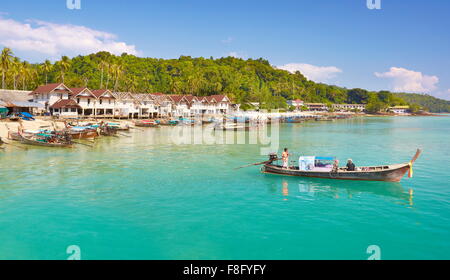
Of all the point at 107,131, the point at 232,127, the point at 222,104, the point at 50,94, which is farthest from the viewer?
the point at 222,104

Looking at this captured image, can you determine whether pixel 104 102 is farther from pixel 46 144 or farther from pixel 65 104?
pixel 46 144

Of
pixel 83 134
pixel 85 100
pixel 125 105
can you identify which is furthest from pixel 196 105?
pixel 83 134

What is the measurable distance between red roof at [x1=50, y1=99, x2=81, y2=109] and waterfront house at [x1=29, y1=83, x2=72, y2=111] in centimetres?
134

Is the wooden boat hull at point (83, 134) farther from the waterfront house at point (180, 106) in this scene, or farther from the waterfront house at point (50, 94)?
the waterfront house at point (180, 106)

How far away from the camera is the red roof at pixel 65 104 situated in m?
65.4

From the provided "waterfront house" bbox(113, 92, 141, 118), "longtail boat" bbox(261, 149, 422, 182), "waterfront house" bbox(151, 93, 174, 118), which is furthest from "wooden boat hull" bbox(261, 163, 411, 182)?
"waterfront house" bbox(151, 93, 174, 118)

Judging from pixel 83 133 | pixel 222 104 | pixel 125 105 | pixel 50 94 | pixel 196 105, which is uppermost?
pixel 50 94

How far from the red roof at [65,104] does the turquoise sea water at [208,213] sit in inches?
1519

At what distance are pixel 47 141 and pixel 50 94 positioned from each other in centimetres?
3424

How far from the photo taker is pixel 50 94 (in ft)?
220

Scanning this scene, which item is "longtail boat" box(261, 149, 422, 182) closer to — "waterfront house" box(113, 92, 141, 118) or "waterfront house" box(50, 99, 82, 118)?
"waterfront house" box(50, 99, 82, 118)

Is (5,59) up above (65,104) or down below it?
above

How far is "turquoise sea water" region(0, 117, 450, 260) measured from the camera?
44.0 feet
